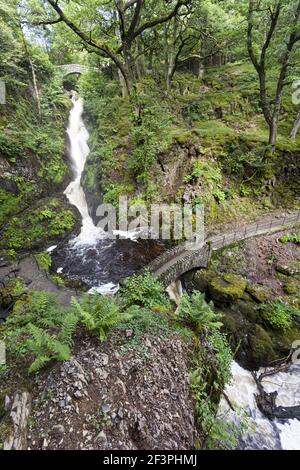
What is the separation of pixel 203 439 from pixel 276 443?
4.55 m

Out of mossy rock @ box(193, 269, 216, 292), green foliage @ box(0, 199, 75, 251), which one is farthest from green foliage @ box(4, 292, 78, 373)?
green foliage @ box(0, 199, 75, 251)

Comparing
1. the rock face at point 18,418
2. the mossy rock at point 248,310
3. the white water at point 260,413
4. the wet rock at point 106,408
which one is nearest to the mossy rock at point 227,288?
the mossy rock at point 248,310

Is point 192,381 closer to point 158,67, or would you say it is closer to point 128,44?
point 128,44

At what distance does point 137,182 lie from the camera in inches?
563

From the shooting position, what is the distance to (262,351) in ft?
28.2

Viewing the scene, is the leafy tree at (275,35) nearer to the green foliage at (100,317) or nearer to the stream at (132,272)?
the stream at (132,272)

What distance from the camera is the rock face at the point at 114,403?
3438 mm

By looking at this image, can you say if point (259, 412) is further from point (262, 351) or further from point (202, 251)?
point (202, 251)

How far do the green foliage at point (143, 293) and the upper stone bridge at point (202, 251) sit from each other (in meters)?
1.13

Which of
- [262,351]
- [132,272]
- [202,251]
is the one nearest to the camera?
[262,351]

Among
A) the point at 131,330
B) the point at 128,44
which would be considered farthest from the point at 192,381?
the point at 128,44

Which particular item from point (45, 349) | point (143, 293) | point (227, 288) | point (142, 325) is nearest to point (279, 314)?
point (227, 288)

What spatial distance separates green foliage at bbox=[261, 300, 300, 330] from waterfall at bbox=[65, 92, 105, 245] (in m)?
8.95

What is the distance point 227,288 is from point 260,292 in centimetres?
145
